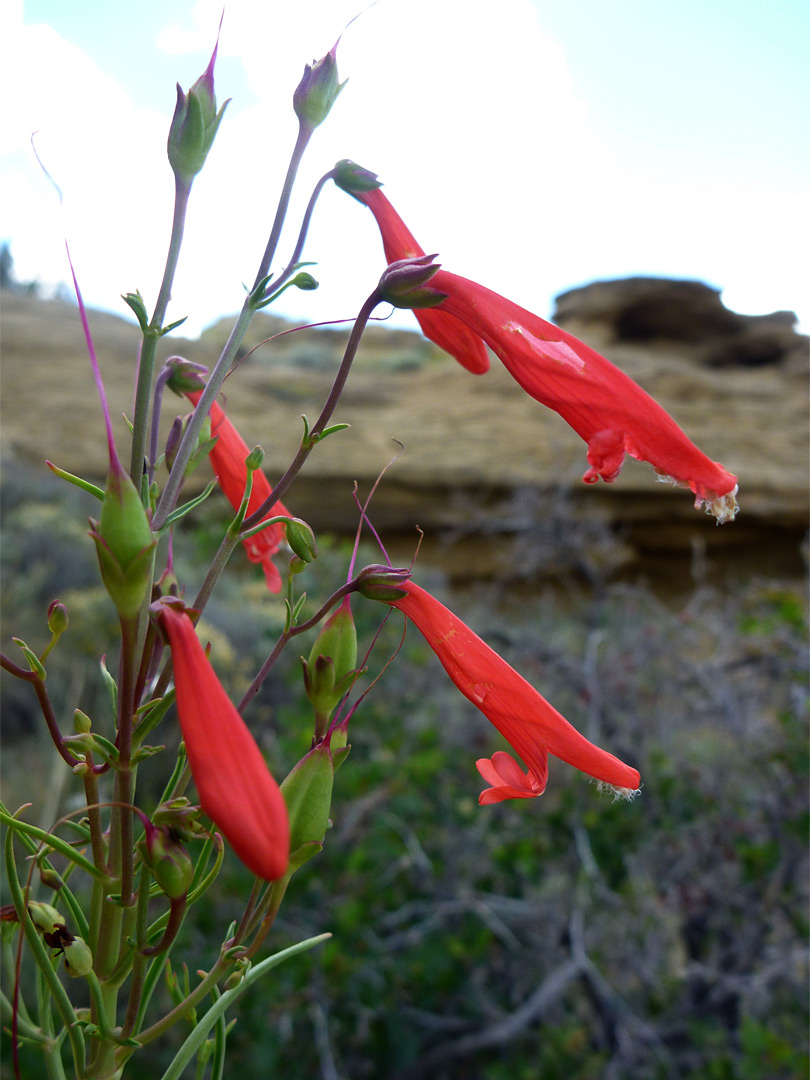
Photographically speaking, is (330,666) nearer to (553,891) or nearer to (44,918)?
(44,918)

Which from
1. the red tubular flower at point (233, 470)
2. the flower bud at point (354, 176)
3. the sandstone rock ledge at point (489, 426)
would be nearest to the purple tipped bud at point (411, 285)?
the flower bud at point (354, 176)

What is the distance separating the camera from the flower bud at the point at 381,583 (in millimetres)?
647

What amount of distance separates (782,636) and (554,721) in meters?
2.71

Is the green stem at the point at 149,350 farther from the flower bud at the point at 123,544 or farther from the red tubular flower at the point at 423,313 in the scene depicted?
the red tubular flower at the point at 423,313

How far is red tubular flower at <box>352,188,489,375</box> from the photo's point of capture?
762mm

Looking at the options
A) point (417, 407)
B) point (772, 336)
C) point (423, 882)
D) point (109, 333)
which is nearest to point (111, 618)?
point (423, 882)

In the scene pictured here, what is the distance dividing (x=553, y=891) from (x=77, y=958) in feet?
8.83

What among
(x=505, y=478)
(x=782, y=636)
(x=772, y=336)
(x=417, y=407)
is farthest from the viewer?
(x=772, y=336)

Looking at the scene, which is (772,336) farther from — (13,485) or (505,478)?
(13,485)

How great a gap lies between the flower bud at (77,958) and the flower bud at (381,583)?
1.11 feet

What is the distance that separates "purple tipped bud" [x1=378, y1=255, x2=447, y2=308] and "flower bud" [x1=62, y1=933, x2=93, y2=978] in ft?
1.81

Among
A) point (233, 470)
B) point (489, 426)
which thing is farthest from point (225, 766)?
point (489, 426)

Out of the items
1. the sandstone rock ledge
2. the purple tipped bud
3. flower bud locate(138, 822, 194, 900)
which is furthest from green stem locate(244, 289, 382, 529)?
the sandstone rock ledge

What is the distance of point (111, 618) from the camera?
13.1 feet
